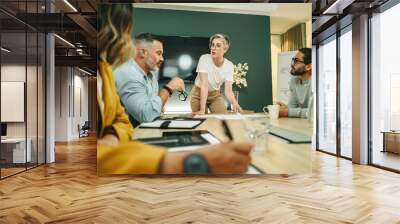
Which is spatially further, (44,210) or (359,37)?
(359,37)

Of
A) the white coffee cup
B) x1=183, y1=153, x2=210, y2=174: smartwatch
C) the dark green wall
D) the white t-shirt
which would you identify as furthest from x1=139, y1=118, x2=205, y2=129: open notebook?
the white coffee cup

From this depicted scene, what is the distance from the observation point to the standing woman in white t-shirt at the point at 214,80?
19.9ft

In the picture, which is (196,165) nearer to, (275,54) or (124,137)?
(124,137)

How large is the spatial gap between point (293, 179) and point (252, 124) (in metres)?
1.11

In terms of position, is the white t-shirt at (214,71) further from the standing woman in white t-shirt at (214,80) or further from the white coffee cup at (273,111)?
the white coffee cup at (273,111)

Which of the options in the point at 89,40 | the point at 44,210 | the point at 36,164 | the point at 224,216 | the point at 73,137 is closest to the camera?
the point at 224,216

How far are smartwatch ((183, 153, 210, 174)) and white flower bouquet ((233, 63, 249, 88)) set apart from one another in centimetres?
133

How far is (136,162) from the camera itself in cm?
607

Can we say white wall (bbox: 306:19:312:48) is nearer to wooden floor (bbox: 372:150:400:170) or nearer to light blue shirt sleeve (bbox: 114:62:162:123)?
light blue shirt sleeve (bbox: 114:62:162:123)

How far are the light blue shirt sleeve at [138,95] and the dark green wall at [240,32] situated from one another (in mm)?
787

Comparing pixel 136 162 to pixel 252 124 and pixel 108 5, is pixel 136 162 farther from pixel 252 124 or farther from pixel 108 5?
pixel 108 5

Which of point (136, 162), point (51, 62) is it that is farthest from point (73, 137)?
point (136, 162)

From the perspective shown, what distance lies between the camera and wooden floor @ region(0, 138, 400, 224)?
3877 millimetres

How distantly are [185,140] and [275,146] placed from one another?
4.68 ft
